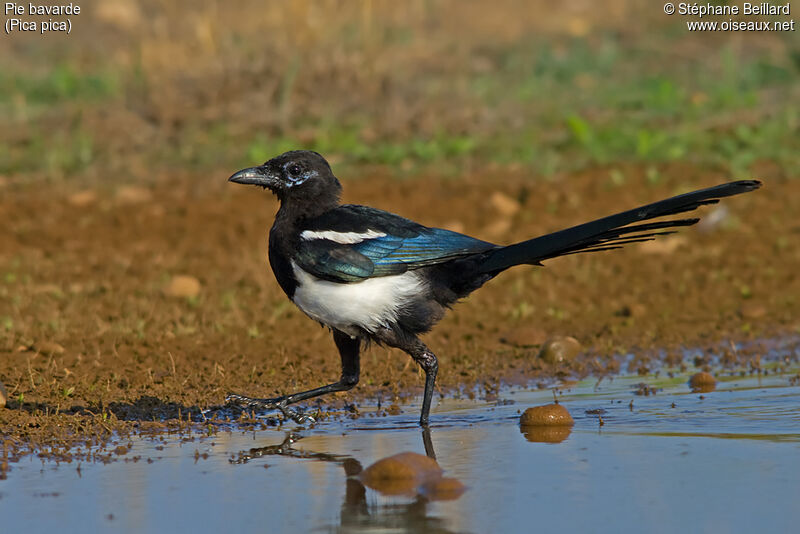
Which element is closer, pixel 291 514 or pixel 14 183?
pixel 291 514

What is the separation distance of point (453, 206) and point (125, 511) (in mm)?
6374

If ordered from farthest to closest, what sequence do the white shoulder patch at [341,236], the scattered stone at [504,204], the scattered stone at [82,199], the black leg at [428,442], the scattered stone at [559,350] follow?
the scattered stone at [82,199], the scattered stone at [504,204], the scattered stone at [559,350], the white shoulder patch at [341,236], the black leg at [428,442]

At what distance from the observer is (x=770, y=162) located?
36.0ft

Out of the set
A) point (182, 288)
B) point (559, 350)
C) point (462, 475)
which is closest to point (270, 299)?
point (182, 288)

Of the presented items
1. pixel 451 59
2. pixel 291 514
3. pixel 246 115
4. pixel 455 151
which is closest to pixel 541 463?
pixel 291 514

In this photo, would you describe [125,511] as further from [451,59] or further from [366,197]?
[451,59]

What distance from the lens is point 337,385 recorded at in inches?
230

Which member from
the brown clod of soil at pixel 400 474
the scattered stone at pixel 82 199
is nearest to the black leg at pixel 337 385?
the brown clod of soil at pixel 400 474

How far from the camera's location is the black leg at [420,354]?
5.48m

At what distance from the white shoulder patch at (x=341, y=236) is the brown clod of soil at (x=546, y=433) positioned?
3.79 feet

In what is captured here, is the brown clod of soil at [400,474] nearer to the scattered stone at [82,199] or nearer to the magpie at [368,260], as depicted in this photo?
the magpie at [368,260]

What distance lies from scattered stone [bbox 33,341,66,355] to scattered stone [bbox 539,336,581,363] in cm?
280

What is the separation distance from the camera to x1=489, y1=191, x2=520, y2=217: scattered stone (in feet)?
32.9

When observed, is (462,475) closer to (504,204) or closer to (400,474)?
(400,474)
